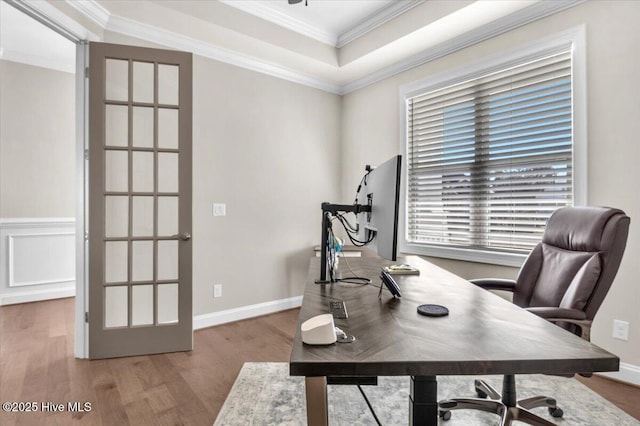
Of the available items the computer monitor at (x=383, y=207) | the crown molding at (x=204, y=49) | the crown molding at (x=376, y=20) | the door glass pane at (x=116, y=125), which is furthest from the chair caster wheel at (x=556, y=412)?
the crown molding at (x=204, y=49)

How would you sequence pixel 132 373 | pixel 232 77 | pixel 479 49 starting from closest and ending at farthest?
pixel 132 373 → pixel 479 49 → pixel 232 77

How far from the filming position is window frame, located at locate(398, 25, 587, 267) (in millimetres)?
2234

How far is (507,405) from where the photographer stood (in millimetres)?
1557

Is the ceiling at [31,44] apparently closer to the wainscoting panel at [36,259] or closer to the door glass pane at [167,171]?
→ the wainscoting panel at [36,259]

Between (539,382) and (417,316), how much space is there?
1657 millimetres

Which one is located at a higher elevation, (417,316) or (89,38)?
(89,38)

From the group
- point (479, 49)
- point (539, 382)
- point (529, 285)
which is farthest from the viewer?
point (479, 49)

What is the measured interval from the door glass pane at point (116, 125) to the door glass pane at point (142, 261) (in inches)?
30.7

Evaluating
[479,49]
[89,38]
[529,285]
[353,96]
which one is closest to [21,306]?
[89,38]

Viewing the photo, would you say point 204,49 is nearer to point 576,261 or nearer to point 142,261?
point 142,261

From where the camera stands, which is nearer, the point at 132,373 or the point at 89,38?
the point at 132,373

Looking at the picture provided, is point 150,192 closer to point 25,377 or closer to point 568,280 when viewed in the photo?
point 25,377

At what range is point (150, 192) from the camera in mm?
2570

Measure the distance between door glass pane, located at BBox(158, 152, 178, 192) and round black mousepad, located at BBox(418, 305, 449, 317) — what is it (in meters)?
2.23
